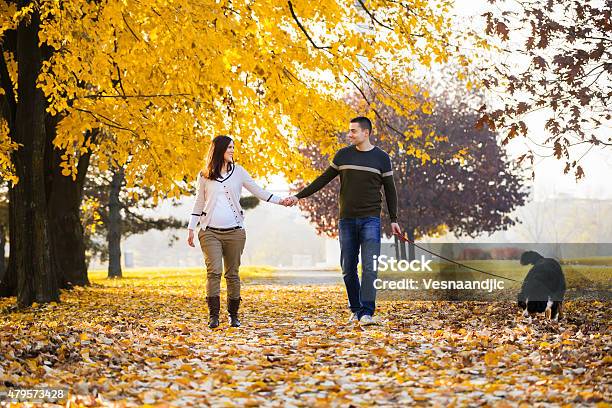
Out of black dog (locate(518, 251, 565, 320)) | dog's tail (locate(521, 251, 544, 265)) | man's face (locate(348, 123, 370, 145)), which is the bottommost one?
black dog (locate(518, 251, 565, 320))

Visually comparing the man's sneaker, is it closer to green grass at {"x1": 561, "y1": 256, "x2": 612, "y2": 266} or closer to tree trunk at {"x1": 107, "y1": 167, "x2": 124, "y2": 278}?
green grass at {"x1": 561, "y1": 256, "x2": 612, "y2": 266}

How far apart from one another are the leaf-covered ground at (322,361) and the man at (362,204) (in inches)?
22.9

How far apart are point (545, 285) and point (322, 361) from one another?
13.3 ft

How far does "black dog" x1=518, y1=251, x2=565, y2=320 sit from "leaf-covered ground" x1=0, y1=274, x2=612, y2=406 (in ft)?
0.80

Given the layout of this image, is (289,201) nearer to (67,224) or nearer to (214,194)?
(214,194)

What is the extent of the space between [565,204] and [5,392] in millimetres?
50848

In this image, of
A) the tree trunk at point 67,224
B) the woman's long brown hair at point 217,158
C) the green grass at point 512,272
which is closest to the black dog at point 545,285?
the green grass at point 512,272

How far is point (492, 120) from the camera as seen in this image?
10102mm

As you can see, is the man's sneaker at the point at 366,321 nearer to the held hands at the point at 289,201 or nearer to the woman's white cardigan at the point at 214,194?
the held hands at the point at 289,201

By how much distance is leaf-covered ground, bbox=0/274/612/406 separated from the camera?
222 inches

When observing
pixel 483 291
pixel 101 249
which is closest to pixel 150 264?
pixel 101 249

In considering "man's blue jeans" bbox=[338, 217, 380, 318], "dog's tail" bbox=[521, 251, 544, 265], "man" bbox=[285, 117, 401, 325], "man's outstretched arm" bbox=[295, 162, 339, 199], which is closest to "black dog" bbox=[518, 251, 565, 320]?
"dog's tail" bbox=[521, 251, 544, 265]

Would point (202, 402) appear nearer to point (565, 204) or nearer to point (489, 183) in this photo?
point (489, 183)

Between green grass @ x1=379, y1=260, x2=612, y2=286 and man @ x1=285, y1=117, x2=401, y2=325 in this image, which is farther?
green grass @ x1=379, y1=260, x2=612, y2=286
